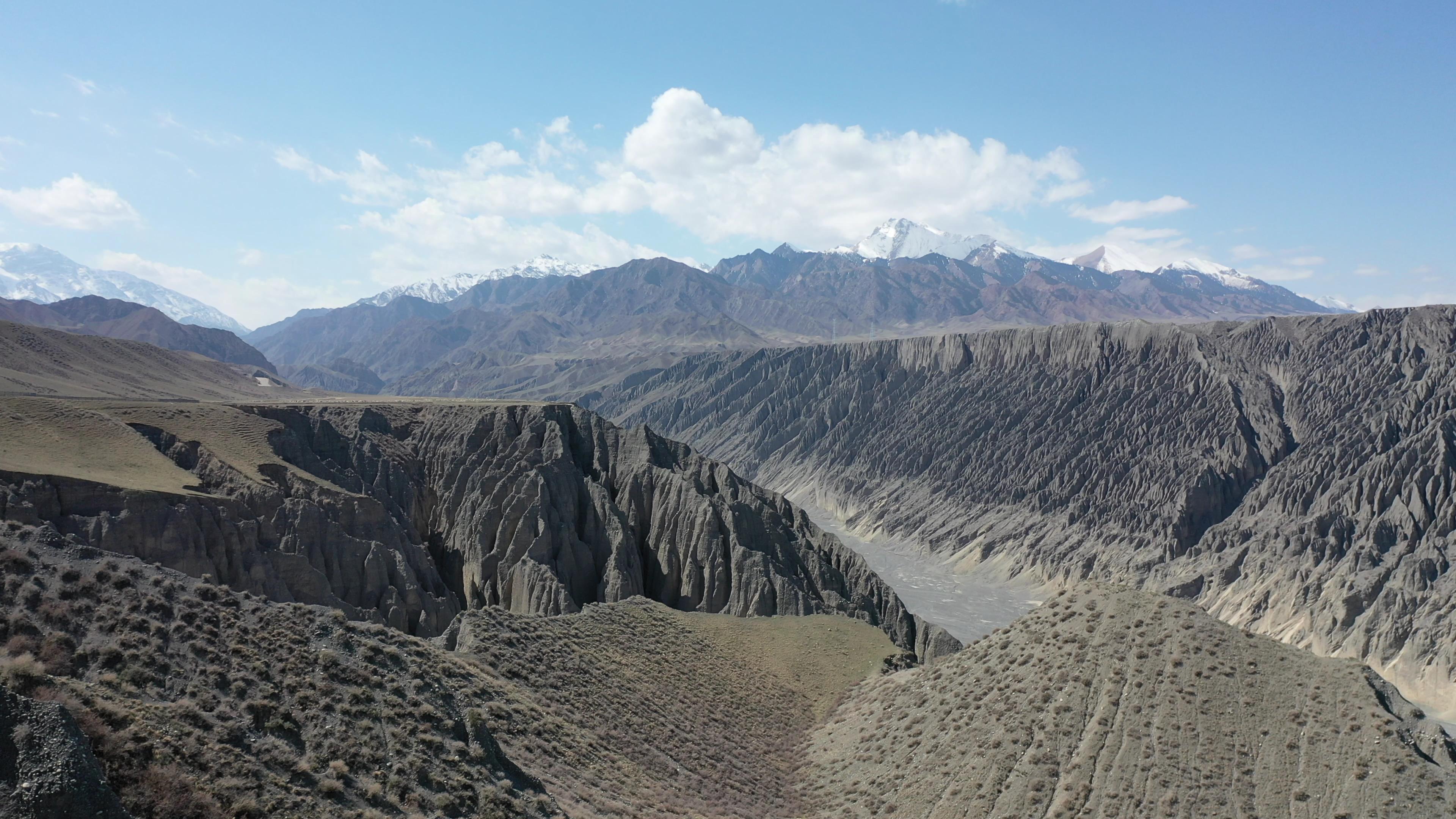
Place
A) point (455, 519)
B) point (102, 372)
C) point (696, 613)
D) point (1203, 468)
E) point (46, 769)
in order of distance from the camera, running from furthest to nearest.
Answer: point (102, 372)
point (1203, 468)
point (455, 519)
point (696, 613)
point (46, 769)

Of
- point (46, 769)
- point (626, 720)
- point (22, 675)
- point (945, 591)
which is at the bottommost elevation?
point (945, 591)

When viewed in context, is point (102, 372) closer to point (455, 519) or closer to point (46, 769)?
point (455, 519)

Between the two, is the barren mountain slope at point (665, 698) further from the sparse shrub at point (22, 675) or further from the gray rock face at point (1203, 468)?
the gray rock face at point (1203, 468)

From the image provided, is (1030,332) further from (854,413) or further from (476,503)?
(476,503)

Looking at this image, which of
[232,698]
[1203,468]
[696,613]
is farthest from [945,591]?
[232,698]

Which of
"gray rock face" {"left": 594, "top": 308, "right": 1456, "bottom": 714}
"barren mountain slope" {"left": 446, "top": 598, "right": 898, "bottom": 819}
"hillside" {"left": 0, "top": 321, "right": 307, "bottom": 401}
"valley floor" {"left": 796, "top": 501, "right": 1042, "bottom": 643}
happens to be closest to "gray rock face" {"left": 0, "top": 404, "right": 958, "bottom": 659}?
"barren mountain slope" {"left": 446, "top": 598, "right": 898, "bottom": 819}

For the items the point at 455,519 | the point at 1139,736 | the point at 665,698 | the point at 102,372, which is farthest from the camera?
the point at 102,372

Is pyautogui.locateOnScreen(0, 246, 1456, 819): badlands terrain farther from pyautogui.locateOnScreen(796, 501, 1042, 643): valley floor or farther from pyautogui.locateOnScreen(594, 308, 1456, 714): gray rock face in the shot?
pyautogui.locateOnScreen(796, 501, 1042, 643): valley floor
